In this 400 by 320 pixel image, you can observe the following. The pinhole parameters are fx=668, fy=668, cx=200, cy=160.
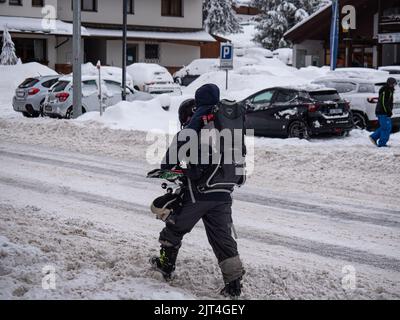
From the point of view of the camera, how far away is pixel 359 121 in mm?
18234

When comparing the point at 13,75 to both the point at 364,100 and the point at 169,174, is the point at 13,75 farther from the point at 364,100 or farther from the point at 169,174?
the point at 169,174

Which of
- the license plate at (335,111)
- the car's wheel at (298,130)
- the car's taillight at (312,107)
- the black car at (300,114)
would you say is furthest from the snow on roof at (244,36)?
the car's taillight at (312,107)

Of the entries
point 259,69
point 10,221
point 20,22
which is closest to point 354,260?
point 10,221

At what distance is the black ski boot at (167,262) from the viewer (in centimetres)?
601

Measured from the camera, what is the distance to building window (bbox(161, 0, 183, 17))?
48406mm

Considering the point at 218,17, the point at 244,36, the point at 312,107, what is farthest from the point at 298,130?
the point at 244,36

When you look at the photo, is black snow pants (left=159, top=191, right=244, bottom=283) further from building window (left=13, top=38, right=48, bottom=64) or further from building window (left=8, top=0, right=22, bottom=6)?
building window (left=13, top=38, right=48, bottom=64)

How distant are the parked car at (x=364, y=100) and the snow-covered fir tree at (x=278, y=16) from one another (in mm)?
37594

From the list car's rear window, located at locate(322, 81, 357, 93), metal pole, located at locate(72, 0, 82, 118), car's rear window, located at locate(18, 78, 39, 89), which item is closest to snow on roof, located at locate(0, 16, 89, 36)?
car's rear window, located at locate(18, 78, 39, 89)

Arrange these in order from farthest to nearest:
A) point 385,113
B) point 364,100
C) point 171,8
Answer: point 171,8 → point 364,100 → point 385,113

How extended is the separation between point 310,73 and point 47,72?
1393cm

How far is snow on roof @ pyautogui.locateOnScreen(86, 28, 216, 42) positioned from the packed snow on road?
27.3m

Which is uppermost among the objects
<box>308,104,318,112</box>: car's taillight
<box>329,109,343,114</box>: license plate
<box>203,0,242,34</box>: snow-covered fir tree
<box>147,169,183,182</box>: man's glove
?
<box>203,0,242,34</box>: snow-covered fir tree

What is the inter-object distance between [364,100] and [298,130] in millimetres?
2683
